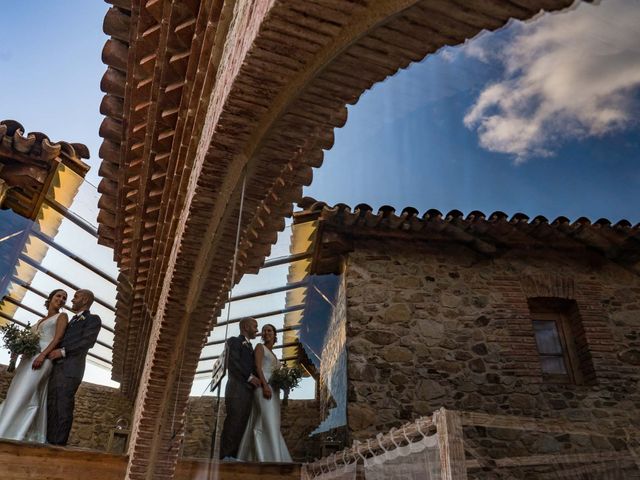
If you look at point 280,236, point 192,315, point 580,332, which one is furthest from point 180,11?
point 580,332

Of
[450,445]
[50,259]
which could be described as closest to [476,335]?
[450,445]

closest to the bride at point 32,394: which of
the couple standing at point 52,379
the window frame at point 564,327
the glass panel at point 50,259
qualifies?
the couple standing at point 52,379

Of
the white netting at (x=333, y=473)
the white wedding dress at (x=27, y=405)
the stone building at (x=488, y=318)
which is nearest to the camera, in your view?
the white netting at (x=333, y=473)

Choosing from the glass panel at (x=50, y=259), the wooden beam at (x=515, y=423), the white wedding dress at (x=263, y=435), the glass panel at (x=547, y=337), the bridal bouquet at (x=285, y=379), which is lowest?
the wooden beam at (x=515, y=423)

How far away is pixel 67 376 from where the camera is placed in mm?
4980

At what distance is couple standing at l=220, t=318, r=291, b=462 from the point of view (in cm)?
519

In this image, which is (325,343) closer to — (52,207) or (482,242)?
(482,242)

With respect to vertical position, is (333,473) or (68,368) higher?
(68,368)

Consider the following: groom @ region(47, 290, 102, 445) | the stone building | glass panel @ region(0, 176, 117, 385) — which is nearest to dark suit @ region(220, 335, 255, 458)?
the stone building

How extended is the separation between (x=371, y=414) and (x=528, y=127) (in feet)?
49.2

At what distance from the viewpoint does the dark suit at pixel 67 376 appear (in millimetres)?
4824

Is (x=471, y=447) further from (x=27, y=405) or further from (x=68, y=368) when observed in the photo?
(x=27, y=405)

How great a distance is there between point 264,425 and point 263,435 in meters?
0.10

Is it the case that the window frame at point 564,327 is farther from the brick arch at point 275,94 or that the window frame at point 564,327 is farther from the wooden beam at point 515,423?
the brick arch at point 275,94
